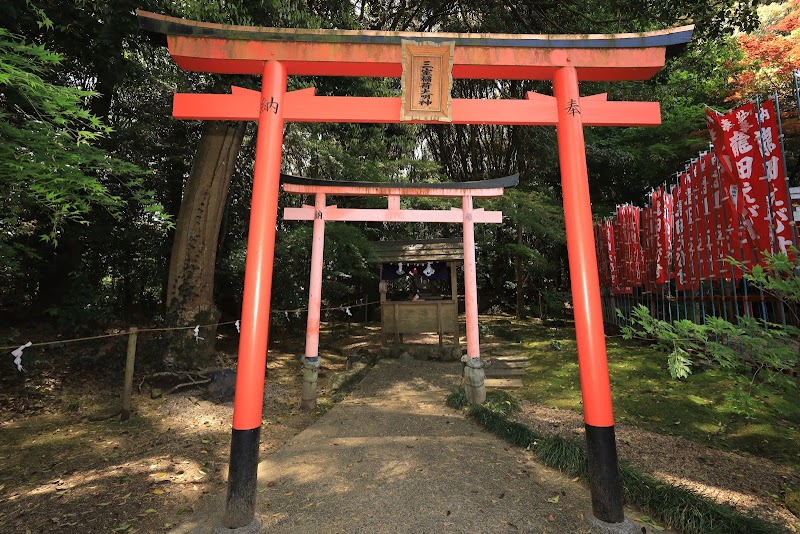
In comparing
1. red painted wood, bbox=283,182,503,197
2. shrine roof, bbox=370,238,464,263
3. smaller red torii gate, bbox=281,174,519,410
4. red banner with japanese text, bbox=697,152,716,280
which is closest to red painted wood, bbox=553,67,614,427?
smaller red torii gate, bbox=281,174,519,410

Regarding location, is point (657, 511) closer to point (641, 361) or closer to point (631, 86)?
point (641, 361)

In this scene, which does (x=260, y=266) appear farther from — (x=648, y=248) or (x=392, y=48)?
(x=648, y=248)

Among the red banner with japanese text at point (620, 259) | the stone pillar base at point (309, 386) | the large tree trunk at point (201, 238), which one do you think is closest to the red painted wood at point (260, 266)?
the stone pillar base at point (309, 386)

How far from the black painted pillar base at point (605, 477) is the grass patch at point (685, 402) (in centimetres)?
89

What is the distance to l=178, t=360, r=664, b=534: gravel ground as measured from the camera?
3.03m

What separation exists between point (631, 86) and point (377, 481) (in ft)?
44.0

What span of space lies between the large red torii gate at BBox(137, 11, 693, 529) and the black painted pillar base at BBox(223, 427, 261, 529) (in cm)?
12

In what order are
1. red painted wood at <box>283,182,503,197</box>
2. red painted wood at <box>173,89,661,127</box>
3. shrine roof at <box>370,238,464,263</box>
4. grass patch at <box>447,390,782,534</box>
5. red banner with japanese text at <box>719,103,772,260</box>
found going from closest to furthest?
grass patch at <box>447,390,782,534</box>
red painted wood at <box>173,89,661,127</box>
red banner with japanese text at <box>719,103,772,260</box>
red painted wood at <box>283,182,503,197</box>
shrine roof at <box>370,238,464,263</box>

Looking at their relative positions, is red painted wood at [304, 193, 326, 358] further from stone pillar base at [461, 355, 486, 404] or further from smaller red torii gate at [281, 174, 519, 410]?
stone pillar base at [461, 355, 486, 404]

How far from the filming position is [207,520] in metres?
3.14

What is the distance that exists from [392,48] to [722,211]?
669 centimetres

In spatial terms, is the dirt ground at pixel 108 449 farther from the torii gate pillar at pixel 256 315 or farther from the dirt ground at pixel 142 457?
the torii gate pillar at pixel 256 315

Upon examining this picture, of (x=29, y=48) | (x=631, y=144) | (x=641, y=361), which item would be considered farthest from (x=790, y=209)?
(x=631, y=144)

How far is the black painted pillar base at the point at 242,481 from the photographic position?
2936 millimetres
